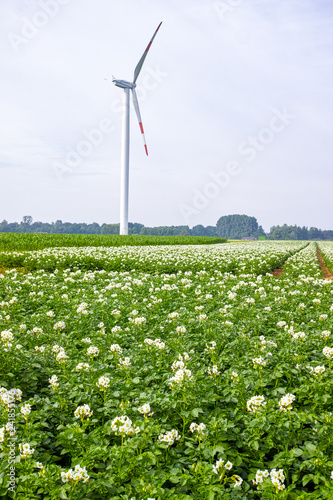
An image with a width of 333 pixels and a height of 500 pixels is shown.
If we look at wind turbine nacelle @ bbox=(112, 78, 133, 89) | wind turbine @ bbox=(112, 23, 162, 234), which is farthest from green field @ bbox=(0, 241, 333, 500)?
wind turbine nacelle @ bbox=(112, 78, 133, 89)

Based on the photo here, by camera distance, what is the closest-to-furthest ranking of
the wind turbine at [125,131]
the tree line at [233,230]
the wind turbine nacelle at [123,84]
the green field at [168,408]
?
the green field at [168,408], the wind turbine at [125,131], the wind turbine nacelle at [123,84], the tree line at [233,230]

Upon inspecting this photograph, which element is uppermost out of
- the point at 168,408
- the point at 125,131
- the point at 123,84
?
the point at 123,84

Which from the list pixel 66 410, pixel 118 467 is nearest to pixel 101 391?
pixel 66 410

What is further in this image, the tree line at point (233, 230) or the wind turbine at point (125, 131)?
the tree line at point (233, 230)

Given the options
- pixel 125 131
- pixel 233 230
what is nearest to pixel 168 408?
pixel 125 131

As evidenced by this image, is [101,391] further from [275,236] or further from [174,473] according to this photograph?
[275,236]

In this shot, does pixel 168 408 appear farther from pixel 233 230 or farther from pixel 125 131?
pixel 233 230

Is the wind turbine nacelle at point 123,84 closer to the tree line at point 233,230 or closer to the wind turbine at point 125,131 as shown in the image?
the wind turbine at point 125,131

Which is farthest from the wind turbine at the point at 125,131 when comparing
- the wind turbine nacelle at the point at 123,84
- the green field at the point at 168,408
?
the green field at the point at 168,408

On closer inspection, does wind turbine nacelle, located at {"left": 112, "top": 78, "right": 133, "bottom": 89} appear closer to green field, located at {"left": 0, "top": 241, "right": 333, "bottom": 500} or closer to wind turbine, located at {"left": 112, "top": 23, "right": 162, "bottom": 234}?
wind turbine, located at {"left": 112, "top": 23, "right": 162, "bottom": 234}

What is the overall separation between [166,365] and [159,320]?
229cm

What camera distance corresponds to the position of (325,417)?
3574 millimetres

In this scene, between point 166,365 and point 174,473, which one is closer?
point 174,473

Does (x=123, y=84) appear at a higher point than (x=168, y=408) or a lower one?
higher
